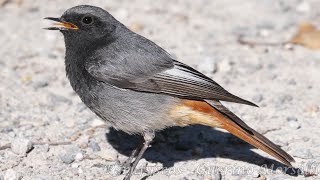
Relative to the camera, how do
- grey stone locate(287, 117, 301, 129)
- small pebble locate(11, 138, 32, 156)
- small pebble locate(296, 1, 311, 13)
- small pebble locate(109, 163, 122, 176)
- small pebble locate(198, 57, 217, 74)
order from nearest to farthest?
small pebble locate(109, 163, 122, 176)
small pebble locate(11, 138, 32, 156)
grey stone locate(287, 117, 301, 129)
small pebble locate(198, 57, 217, 74)
small pebble locate(296, 1, 311, 13)

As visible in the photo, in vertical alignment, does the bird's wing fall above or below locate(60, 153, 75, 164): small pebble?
above

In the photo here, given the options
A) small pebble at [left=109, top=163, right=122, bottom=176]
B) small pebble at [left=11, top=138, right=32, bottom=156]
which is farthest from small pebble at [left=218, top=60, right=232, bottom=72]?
small pebble at [left=11, top=138, right=32, bottom=156]

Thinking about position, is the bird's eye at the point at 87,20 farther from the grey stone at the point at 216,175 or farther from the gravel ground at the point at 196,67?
the grey stone at the point at 216,175

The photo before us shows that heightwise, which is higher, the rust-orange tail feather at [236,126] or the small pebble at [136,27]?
the small pebble at [136,27]

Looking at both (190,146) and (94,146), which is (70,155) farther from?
(190,146)

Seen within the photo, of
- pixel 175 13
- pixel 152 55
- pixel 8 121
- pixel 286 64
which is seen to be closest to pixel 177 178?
pixel 152 55

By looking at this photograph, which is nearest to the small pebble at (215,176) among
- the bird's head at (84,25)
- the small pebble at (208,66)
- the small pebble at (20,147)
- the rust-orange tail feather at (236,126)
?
the rust-orange tail feather at (236,126)

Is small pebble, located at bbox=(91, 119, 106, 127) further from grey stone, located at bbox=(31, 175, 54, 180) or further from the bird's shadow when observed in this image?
grey stone, located at bbox=(31, 175, 54, 180)
